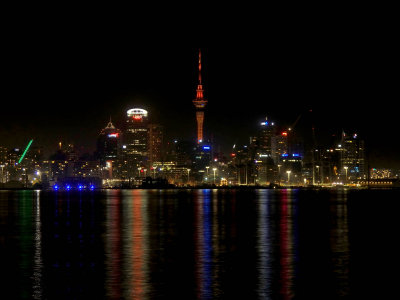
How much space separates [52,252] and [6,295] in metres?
14.0

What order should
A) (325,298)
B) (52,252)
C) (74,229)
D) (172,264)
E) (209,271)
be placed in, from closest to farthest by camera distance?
(325,298), (209,271), (172,264), (52,252), (74,229)

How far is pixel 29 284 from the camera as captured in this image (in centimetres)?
2825

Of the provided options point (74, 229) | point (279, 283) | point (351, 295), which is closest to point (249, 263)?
point (279, 283)

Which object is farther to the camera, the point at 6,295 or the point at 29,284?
the point at 29,284

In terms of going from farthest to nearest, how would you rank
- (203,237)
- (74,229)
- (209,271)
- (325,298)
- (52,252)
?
(74,229) < (203,237) < (52,252) < (209,271) < (325,298)

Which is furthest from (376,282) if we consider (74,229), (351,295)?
(74,229)

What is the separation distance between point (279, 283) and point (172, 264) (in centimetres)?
732

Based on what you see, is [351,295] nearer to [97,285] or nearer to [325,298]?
[325,298]

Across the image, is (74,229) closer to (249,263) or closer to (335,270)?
(249,263)

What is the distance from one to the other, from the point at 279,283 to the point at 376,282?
4.00 metres

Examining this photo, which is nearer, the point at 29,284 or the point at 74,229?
the point at 29,284

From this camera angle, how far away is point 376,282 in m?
28.8

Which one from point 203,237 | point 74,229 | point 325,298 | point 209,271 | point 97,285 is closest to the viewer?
point 325,298

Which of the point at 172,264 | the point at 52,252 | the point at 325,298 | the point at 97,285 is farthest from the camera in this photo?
the point at 52,252
